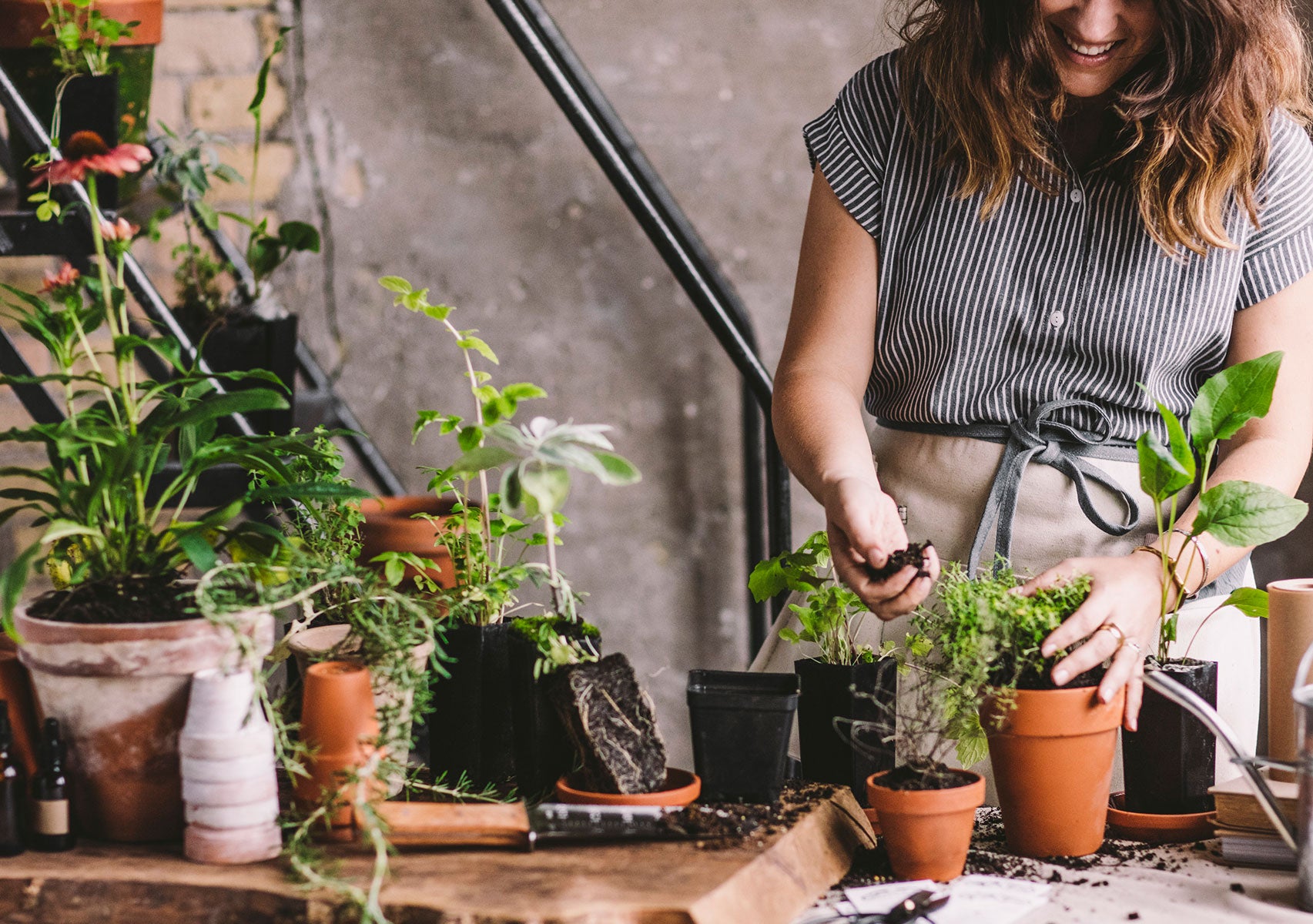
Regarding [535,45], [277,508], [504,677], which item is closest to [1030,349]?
[504,677]

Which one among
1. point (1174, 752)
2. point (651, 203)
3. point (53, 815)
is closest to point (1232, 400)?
point (1174, 752)

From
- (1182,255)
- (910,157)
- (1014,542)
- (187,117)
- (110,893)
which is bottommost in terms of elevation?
(110,893)

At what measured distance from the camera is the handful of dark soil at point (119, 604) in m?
1.01

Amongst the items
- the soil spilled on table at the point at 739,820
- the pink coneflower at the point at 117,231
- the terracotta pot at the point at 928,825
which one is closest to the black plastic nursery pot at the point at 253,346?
the pink coneflower at the point at 117,231

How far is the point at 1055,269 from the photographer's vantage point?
1474 mm

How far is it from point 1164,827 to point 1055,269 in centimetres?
66

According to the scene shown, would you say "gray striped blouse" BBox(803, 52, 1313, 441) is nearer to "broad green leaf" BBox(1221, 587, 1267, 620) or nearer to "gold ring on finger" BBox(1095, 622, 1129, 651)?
"broad green leaf" BBox(1221, 587, 1267, 620)

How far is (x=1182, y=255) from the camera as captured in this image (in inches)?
56.2

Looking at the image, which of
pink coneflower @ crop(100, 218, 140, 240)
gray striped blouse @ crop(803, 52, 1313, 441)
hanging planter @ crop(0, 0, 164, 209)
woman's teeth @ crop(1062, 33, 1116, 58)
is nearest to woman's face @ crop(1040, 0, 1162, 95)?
woman's teeth @ crop(1062, 33, 1116, 58)

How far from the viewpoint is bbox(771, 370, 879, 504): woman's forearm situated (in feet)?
4.31

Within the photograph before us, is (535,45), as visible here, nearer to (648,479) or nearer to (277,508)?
(648,479)

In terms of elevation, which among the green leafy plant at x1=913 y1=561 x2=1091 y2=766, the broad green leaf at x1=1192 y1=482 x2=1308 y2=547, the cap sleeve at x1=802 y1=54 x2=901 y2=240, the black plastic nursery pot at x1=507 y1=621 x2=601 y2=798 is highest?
the cap sleeve at x1=802 y1=54 x2=901 y2=240

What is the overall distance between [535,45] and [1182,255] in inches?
53.1

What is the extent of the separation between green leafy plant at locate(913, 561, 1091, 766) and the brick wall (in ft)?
6.88
